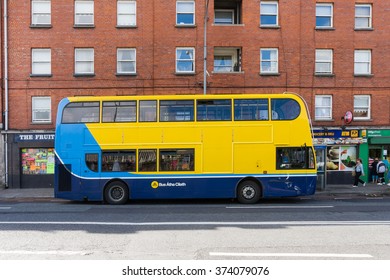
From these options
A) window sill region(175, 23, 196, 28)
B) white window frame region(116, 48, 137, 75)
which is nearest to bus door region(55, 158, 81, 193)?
white window frame region(116, 48, 137, 75)

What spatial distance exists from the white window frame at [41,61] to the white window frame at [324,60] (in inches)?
613

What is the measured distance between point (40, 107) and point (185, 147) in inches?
419

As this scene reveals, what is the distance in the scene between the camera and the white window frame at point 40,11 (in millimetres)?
18141

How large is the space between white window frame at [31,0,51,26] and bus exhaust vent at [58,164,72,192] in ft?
33.9

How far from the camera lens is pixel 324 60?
18.8 meters

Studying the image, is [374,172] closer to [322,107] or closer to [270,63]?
[322,107]

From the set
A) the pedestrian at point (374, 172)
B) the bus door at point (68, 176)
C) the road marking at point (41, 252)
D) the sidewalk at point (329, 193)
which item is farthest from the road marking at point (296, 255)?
the pedestrian at point (374, 172)

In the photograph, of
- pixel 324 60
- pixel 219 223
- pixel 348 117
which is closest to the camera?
pixel 219 223

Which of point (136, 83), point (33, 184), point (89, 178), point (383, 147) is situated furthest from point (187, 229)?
point (383, 147)

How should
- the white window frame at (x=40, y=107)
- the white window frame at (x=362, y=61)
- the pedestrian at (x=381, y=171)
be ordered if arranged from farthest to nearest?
the white window frame at (x=362, y=61)
the white window frame at (x=40, y=107)
the pedestrian at (x=381, y=171)

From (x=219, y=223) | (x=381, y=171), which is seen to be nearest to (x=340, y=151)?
(x=381, y=171)

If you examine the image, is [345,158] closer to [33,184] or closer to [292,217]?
[292,217]

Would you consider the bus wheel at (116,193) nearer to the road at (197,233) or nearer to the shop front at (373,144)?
the road at (197,233)

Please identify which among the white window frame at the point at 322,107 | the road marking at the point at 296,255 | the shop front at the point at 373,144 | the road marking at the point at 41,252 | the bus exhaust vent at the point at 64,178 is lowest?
the road marking at the point at 41,252
